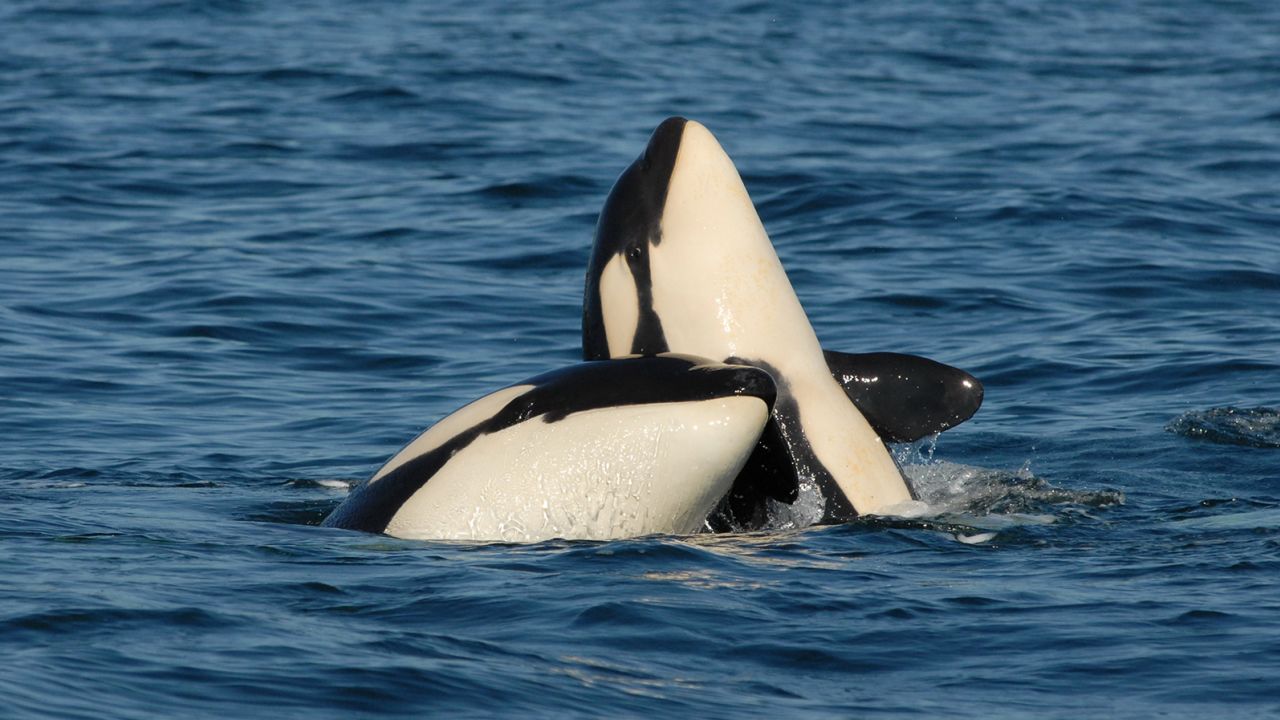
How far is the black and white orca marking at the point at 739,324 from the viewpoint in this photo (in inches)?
429

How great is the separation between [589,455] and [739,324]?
1.44 metres

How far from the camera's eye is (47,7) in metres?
42.6

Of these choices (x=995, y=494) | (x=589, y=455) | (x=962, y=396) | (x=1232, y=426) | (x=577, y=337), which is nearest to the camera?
(x=589, y=455)

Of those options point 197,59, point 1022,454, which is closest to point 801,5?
point 197,59

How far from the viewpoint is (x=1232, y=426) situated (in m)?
14.7

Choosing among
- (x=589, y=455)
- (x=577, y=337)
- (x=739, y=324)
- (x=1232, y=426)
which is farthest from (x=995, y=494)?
(x=577, y=337)

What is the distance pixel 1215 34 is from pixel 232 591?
120 ft

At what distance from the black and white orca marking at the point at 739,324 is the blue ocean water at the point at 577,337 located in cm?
52

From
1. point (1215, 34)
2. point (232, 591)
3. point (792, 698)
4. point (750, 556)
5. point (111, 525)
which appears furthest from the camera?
point (1215, 34)

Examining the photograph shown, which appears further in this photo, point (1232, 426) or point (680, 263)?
point (1232, 426)

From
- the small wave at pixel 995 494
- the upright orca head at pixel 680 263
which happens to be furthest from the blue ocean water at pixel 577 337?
the upright orca head at pixel 680 263

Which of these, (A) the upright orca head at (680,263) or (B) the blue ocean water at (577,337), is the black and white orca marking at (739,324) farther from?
(B) the blue ocean water at (577,337)

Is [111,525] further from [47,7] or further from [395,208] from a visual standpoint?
[47,7]

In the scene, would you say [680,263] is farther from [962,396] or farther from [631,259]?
[962,396]
